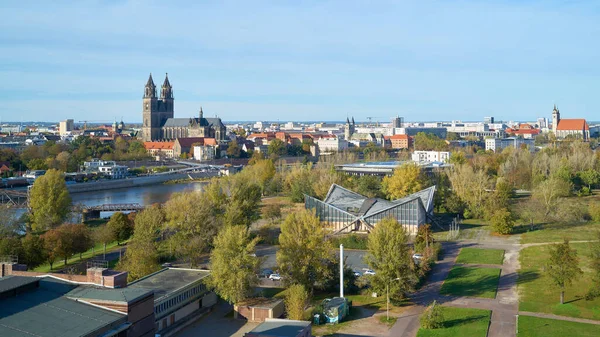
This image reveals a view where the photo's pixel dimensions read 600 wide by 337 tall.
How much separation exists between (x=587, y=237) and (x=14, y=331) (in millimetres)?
26013

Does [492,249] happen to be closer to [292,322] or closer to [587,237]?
[587,237]

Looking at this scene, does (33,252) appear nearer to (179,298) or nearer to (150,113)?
(179,298)

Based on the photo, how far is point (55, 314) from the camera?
1488cm

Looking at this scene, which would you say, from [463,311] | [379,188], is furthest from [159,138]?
[463,311]

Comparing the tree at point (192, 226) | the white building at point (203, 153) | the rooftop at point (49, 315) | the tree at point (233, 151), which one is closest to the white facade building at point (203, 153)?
the white building at point (203, 153)

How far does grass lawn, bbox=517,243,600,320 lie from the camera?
1966cm

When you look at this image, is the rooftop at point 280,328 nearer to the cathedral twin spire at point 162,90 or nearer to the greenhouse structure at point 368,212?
the greenhouse structure at point 368,212

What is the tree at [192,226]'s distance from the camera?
25172mm

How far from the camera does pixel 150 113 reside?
107 meters

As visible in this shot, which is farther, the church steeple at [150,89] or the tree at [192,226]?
the church steeple at [150,89]

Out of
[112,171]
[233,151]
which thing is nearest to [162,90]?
[233,151]

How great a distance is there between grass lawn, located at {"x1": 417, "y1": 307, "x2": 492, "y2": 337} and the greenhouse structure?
446 inches

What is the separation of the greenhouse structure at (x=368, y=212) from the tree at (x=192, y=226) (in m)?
6.01

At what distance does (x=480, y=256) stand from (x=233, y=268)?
1221cm
